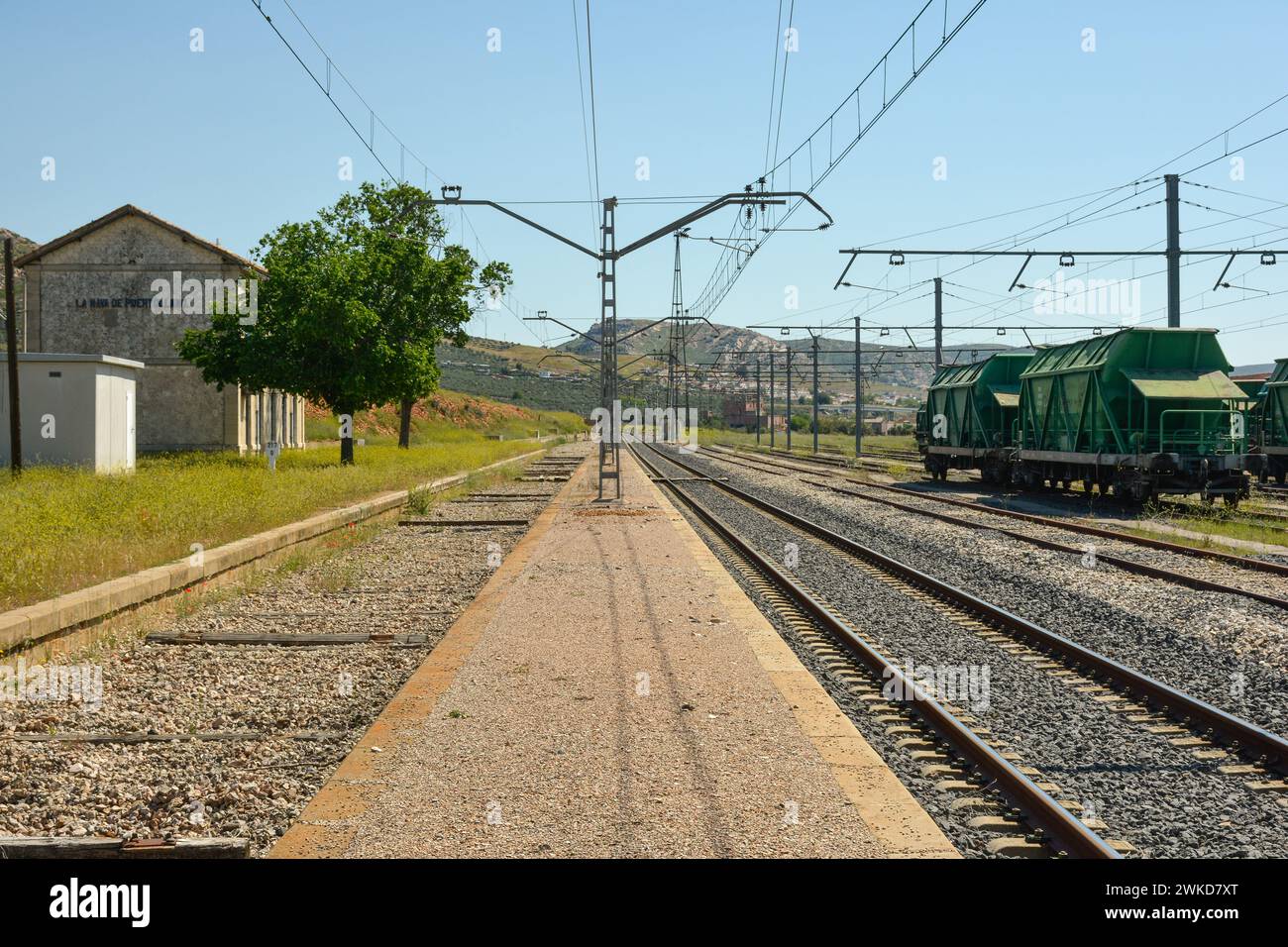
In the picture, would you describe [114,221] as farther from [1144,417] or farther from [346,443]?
[1144,417]

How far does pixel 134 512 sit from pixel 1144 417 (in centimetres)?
1974

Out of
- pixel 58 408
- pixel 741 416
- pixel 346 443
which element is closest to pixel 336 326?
pixel 346 443

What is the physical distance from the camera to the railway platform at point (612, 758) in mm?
4902

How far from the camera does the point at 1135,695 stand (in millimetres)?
8133

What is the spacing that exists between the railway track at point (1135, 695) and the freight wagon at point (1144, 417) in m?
12.1

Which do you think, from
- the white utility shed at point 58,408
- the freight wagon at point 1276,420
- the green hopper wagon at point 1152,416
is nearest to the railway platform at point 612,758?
the green hopper wagon at point 1152,416

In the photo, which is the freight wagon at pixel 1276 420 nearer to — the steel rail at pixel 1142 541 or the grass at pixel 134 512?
the steel rail at pixel 1142 541

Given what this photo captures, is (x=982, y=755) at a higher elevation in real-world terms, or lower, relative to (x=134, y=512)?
lower

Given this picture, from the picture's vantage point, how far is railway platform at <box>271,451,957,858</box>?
4.90 metres

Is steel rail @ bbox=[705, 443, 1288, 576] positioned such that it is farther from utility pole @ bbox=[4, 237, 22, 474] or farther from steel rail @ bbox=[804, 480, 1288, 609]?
Answer: utility pole @ bbox=[4, 237, 22, 474]

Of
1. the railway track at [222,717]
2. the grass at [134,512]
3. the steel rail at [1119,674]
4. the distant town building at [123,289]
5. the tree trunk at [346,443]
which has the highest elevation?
the distant town building at [123,289]

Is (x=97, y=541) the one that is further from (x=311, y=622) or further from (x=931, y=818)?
(x=931, y=818)

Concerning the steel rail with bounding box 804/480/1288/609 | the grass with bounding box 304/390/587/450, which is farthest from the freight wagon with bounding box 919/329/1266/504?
the grass with bounding box 304/390/587/450
